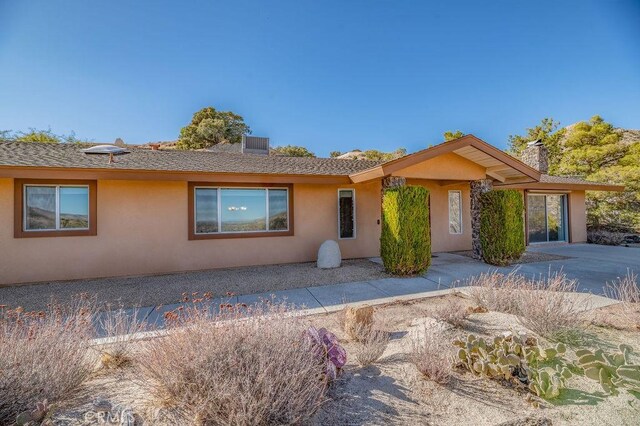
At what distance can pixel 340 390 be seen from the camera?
8.61 feet

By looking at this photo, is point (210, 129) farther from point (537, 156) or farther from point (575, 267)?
point (575, 267)

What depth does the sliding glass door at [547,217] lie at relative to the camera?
13.0 meters

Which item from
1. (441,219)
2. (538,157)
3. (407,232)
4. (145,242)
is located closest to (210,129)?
(145,242)

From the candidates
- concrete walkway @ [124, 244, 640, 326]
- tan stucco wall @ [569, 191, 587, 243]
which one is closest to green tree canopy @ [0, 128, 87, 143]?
concrete walkway @ [124, 244, 640, 326]

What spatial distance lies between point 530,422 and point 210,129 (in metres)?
36.0

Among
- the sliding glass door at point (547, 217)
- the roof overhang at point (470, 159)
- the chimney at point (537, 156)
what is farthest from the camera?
the chimney at point (537, 156)

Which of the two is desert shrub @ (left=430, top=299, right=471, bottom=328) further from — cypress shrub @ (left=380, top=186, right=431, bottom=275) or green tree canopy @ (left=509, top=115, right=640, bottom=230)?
green tree canopy @ (left=509, top=115, right=640, bottom=230)

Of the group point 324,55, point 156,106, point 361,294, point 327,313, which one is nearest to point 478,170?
point 361,294

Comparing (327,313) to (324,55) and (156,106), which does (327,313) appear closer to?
(324,55)

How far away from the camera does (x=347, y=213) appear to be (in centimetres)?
1010

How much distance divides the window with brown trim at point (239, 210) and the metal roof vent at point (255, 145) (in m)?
4.94

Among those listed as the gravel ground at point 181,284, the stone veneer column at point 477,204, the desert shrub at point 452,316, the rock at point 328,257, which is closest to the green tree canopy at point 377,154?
the stone veneer column at point 477,204

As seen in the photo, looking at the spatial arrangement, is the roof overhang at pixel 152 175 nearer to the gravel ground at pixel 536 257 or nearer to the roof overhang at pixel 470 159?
the roof overhang at pixel 470 159

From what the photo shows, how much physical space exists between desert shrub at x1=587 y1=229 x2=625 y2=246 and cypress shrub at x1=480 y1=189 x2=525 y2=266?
8592mm
